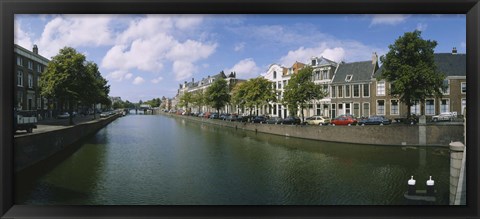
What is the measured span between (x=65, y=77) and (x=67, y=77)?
0.16m

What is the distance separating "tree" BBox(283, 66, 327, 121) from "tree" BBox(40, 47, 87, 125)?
55.6ft

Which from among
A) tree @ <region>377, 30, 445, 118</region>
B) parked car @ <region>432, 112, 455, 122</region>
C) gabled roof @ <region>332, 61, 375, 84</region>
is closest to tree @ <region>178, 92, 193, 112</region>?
gabled roof @ <region>332, 61, 375, 84</region>

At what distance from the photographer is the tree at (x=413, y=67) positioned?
18078mm

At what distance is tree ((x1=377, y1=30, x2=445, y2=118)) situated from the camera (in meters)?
18.1

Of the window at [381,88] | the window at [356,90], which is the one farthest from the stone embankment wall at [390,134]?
the window at [356,90]

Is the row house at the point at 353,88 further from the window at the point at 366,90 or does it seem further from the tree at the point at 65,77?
the tree at the point at 65,77

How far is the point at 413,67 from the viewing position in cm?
1862

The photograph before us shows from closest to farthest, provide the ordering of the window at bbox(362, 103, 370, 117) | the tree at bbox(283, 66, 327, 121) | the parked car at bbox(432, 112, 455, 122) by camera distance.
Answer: the parked car at bbox(432, 112, 455, 122) < the tree at bbox(283, 66, 327, 121) < the window at bbox(362, 103, 370, 117)

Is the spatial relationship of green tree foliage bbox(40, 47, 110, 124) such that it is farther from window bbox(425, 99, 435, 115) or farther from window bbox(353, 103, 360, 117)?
window bbox(425, 99, 435, 115)

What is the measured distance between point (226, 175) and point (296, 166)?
3684 millimetres

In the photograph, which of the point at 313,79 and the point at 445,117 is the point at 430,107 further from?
the point at 313,79

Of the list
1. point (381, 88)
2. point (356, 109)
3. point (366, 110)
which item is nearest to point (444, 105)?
point (381, 88)
